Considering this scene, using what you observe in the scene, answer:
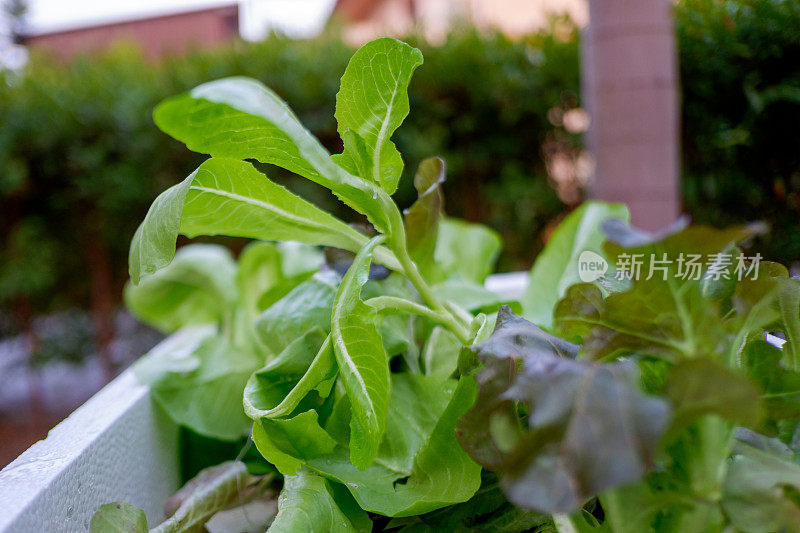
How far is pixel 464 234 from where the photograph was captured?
88 cm

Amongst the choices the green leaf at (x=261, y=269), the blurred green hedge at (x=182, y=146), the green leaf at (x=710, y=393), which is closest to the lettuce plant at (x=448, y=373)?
the green leaf at (x=710, y=393)

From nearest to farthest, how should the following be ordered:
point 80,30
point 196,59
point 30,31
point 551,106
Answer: point 551,106 → point 196,59 → point 30,31 → point 80,30

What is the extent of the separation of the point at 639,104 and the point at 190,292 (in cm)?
77

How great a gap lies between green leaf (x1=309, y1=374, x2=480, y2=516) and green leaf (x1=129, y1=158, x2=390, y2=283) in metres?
0.13

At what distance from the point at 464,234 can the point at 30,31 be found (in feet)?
12.0

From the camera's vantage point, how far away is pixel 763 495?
0.26 metres

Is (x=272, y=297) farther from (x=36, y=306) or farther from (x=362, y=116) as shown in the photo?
(x=36, y=306)

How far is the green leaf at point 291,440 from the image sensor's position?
14.5 inches

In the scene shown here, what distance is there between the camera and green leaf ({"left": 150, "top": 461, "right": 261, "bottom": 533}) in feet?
1.45

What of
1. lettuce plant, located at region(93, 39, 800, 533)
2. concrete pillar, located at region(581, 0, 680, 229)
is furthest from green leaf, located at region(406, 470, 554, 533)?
concrete pillar, located at region(581, 0, 680, 229)

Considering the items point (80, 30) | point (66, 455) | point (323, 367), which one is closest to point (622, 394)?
point (323, 367)

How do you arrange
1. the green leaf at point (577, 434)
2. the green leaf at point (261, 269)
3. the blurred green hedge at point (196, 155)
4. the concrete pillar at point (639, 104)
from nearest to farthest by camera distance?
the green leaf at point (577, 434)
the green leaf at point (261, 269)
the concrete pillar at point (639, 104)
the blurred green hedge at point (196, 155)

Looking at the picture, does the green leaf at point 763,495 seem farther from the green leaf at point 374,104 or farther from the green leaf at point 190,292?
the green leaf at point 190,292

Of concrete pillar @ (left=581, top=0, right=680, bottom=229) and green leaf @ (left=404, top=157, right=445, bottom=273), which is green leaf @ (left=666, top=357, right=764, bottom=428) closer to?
green leaf @ (left=404, top=157, right=445, bottom=273)
